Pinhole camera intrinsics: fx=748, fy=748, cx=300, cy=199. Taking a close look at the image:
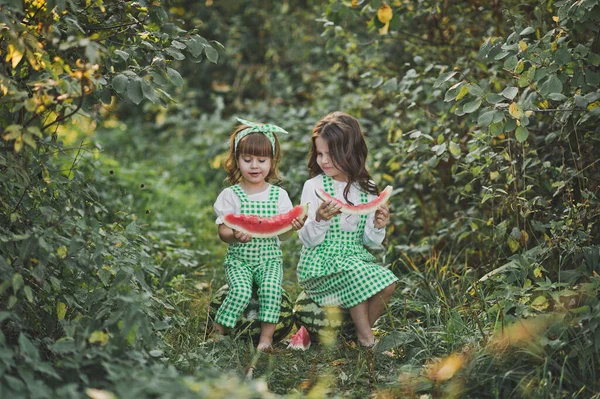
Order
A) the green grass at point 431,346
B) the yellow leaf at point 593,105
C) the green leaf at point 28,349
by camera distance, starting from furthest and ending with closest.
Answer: the yellow leaf at point 593,105 → the green grass at point 431,346 → the green leaf at point 28,349

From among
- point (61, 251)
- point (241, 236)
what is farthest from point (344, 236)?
point (61, 251)

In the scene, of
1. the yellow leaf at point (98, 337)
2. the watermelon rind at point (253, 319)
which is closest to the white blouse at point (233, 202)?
the watermelon rind at point (253, 319)

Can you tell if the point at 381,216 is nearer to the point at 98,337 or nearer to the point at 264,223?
the point at 264,223

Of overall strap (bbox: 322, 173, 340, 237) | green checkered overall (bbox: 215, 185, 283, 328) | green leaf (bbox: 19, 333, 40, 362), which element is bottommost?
green checkered overall (bbox: 215, 185, 283, 328)

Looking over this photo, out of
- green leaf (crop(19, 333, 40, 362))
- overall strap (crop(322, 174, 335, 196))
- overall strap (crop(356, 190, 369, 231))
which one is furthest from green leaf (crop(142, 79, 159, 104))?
overall strap (crop(356, 190, 369, 231))

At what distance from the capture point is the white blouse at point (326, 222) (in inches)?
178

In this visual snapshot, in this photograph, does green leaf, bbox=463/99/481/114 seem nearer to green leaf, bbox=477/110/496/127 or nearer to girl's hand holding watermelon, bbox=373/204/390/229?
green leaf, bbox=477/110/496/127

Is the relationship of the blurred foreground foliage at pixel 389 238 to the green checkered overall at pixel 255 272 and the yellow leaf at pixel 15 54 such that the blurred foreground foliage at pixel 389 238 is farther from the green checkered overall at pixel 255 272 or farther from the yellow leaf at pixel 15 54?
the green checkered overall at pixel 255 272

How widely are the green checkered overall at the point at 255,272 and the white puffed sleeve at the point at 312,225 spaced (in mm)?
199

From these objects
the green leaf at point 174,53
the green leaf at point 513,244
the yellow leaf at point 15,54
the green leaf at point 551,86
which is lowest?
the green leaf at point 513,244

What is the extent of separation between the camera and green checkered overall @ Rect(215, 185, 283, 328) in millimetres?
4418

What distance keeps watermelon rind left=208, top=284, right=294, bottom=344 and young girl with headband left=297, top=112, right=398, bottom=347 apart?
185mm

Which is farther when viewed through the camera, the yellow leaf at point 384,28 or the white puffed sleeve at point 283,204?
the yellow leaf at point 384,28

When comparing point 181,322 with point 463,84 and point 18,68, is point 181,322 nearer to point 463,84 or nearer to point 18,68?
point 18,68
